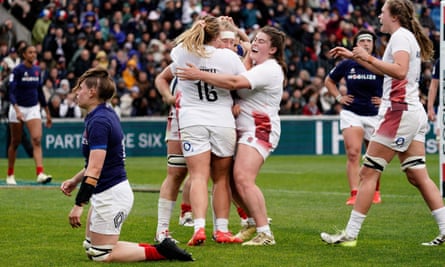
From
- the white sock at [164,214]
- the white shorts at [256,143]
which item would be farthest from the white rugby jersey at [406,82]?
the white sock at [164,214]

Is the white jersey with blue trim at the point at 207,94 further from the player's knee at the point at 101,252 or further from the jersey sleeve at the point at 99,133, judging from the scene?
the player's knee at the point at 101,252

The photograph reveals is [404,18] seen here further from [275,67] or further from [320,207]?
[320,207]

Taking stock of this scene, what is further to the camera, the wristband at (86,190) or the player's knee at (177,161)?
the player's knee at (177,161)

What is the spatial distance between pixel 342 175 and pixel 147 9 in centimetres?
1394

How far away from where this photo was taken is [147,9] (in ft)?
112

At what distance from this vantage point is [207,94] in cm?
1044

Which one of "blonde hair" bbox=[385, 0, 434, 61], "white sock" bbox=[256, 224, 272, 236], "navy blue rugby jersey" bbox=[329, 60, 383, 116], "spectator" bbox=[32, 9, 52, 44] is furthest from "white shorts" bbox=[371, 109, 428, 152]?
"spectator" bbox=[32, 9, 52, 44]

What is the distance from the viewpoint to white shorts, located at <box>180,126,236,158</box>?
34.1 ft

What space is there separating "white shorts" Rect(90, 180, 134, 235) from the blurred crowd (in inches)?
774

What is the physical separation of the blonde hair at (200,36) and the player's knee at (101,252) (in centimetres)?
230

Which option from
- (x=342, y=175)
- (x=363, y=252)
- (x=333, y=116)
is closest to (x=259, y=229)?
(x=363, y=252)

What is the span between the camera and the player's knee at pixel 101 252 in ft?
30.0

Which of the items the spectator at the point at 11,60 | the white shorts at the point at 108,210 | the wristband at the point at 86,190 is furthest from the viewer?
the spectator at the point at 11,60

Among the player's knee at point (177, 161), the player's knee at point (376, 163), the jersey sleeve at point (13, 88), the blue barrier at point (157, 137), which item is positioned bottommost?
the blue barrier at point (157, 137)
